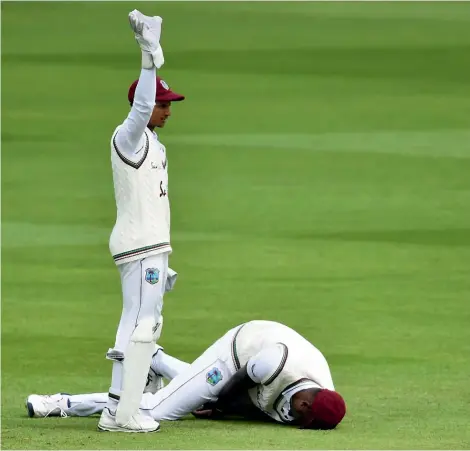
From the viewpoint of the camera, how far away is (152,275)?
6188 millimetres

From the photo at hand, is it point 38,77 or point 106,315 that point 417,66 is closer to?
point 38,77

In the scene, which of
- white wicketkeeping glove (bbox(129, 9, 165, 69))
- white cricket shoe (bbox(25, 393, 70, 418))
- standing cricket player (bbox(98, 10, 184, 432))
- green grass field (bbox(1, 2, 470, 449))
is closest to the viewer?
white wicketkeeping glove (bbox(129, 9, 165, 69))

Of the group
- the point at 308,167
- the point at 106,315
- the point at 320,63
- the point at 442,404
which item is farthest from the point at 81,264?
the point at 320,63

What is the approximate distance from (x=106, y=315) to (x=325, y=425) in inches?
136

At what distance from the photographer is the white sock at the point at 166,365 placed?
6.90 metres

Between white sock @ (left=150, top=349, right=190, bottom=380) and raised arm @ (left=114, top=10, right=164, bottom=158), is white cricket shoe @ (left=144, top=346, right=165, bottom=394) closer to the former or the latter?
white sock @ (left=150, top=349, right=190, bottom=380)

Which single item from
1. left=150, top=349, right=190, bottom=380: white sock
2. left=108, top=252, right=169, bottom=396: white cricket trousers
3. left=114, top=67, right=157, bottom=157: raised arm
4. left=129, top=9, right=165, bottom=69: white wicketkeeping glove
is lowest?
left=150, top=349, right=190, bottom=380: white sock

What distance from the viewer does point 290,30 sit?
16.5m

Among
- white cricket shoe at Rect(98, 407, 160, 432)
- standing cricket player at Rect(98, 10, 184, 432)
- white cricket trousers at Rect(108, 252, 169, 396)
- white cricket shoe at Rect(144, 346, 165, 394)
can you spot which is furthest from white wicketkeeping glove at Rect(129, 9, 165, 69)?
white cricket shoe at Rect(144, 346, 165, 394)

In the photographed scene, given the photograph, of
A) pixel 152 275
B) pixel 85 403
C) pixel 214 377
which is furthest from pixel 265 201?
pixel 152 275

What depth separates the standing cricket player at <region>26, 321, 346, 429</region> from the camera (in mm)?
6301

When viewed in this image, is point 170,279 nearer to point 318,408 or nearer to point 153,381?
point 153,381

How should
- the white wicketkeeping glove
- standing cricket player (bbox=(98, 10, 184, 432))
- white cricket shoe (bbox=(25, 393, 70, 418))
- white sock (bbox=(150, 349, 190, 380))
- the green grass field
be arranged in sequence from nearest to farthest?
1. the white wicketkeeping glove
2. standing cricket player (bbox=(98, 10, 184, 432))
3. white cricket shoe (bbox=(25, 393, 70, 418))
4. white sock (bbox=(150, 349, 190, 380))
5. the green grass field

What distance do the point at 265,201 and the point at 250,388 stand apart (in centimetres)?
561
